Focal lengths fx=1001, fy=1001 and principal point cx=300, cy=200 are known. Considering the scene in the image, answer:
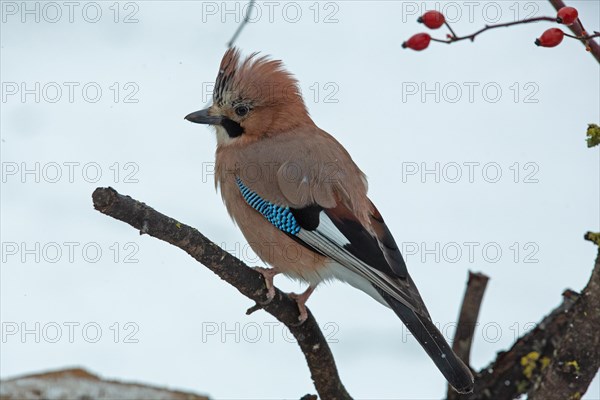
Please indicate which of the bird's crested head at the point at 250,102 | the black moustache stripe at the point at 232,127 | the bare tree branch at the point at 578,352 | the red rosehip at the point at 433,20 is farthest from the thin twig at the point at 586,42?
the black moustache stripe at the point at 232,127

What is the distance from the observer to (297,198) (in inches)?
133

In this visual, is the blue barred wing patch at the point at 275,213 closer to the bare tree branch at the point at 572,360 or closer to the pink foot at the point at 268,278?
the pink foot at the point at 268,278

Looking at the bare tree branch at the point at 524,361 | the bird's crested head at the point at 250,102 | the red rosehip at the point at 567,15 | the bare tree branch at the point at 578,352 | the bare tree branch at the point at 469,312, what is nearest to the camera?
the red rosehip at the point at 567,15

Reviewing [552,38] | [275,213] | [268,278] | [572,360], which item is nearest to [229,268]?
[268,278]

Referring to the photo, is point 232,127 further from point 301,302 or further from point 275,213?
point 301,302

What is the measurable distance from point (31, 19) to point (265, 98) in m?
3.62

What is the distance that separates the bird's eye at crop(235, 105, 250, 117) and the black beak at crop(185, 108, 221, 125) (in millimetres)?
74

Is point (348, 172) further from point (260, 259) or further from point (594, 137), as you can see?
point (594, 137)

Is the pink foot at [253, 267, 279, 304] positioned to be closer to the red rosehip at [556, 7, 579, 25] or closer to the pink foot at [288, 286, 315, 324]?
the pink foot at [288, 286, 315, 324]

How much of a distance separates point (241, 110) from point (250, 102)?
0.15 ft

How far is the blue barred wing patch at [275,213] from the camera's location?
3.34 metres

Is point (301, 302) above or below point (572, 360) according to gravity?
above

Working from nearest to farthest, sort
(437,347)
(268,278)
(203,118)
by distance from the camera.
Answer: (437,347) → (268,278) → (203,118)

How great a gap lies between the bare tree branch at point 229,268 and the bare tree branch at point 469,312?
43 centimetres
